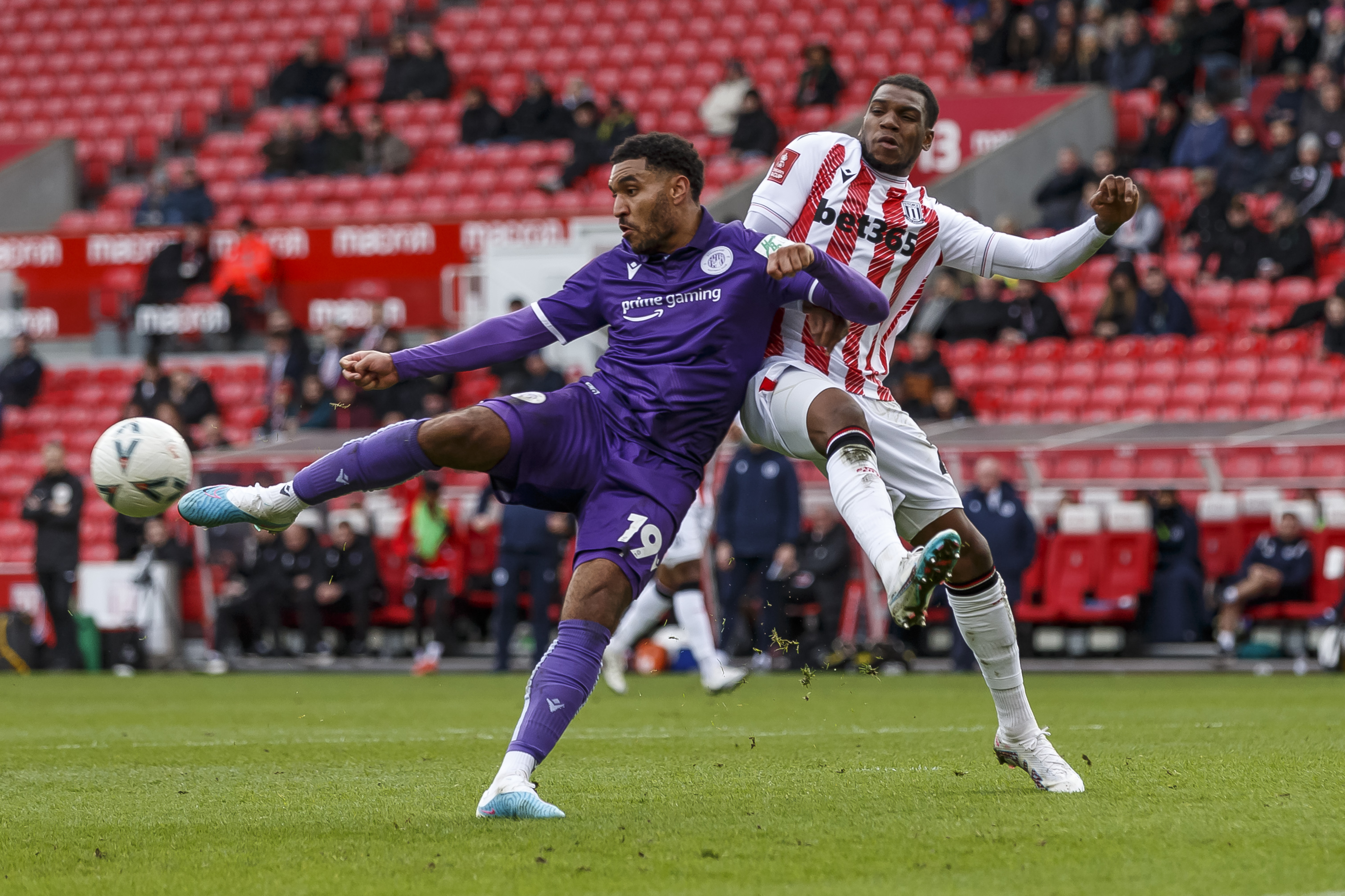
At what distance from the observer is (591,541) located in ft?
17.5

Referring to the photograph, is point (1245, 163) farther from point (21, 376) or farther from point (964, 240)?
point (21, 376)

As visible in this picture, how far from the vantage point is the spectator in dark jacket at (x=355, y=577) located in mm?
16906

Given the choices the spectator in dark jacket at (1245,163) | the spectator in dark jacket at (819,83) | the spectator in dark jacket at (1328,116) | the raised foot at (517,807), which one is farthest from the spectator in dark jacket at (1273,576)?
the raised foot at (517,807)

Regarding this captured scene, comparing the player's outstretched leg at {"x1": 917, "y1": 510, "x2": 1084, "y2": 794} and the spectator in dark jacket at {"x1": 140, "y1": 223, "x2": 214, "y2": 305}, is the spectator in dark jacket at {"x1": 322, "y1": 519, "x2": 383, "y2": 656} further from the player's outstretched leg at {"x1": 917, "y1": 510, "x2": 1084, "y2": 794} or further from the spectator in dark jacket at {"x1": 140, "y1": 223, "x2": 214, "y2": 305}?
the player's outstretched leg at {"x1": 917, "y1": 510, "x2": 1084, "y2": 794}

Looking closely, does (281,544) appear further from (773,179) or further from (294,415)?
(773,179)

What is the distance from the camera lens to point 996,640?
19.0 ft

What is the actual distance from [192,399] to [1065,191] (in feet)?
31.0

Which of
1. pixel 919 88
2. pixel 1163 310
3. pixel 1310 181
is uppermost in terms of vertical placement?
pixel 919 88

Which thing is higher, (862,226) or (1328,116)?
(862,226)

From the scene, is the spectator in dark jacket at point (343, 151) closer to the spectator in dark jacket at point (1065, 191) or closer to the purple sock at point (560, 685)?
the spectator in dark jacket at point (1065, 191)

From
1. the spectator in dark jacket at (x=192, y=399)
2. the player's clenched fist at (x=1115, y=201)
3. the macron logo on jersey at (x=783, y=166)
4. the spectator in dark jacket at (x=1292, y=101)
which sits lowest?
the spectator in dark jacket at (x=192, y=399)

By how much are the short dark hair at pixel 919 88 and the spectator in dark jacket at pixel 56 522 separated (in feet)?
41.1

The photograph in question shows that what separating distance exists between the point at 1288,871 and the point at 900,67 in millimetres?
19042

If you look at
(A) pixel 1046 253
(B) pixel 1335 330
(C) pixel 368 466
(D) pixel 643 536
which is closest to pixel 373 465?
(C) pixel 368 466
